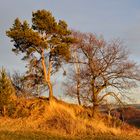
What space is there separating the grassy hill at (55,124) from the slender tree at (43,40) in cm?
304

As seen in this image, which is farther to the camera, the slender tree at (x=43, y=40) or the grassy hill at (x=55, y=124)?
the slender tree at (x=43, y=40)

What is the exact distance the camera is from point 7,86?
34531 millimetres

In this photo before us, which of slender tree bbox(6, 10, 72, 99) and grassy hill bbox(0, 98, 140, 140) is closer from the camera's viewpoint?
grassy hill bbox(0, 98, 140, 140)

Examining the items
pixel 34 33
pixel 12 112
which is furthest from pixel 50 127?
pixel 34 33

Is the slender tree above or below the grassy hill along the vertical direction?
above

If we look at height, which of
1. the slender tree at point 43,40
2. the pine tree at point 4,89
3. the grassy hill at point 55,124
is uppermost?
the slender tree at point 43,40

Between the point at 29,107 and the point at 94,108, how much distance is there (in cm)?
1025

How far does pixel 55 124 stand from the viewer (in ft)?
Result: 107

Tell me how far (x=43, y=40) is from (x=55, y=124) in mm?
12187

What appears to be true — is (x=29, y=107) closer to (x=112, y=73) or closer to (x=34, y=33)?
(x=34, y=33)

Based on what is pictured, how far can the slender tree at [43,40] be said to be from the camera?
136 ft

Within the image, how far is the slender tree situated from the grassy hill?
3.04 m

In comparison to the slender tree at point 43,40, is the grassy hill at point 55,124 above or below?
below

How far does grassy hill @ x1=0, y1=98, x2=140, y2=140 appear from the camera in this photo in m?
25.2
